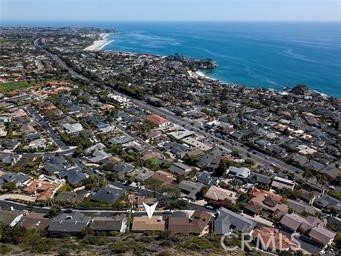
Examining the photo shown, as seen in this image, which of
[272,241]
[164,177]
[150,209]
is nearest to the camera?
[272,241]

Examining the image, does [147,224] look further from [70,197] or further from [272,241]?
[272,241]

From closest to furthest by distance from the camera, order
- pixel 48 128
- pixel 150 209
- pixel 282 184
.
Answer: pixel 150 209 < pixel 282 184 < pixel 48 128

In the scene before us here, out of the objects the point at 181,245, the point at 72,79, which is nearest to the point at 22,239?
the point at 181,245

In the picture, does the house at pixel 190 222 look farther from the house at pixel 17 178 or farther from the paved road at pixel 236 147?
the house at pixel 17 178

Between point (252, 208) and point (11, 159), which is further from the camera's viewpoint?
point (11, 159)

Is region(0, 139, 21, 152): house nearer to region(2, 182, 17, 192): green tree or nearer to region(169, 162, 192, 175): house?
region(2, 182, 17, 192): green tree

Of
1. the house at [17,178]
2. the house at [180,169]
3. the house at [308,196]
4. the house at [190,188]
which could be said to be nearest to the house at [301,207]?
the house at [308,196]

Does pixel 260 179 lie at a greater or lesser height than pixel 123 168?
lesser

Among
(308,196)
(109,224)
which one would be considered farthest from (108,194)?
(308,196)
